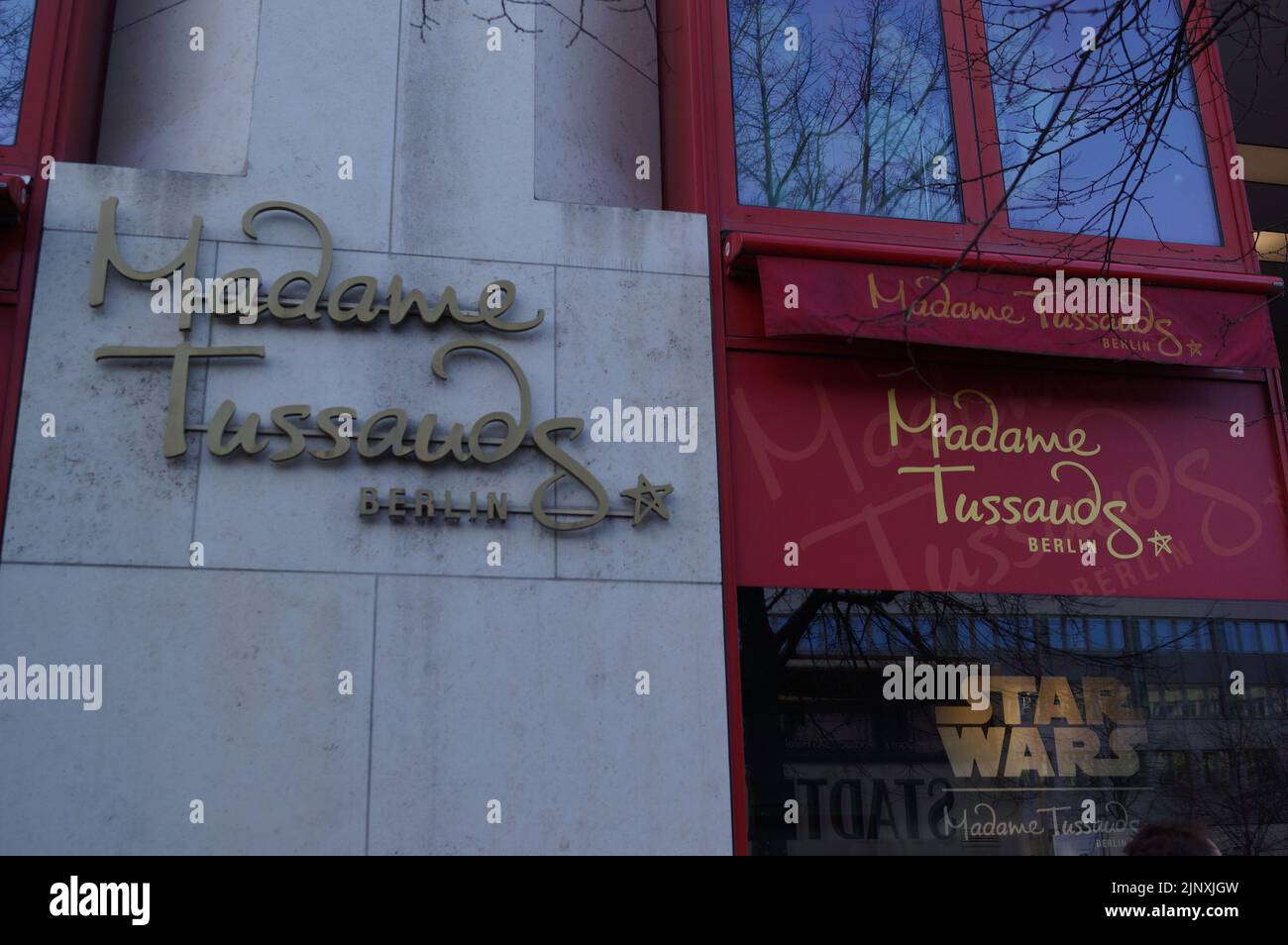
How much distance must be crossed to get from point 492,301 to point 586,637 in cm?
208

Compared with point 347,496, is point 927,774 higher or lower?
lower

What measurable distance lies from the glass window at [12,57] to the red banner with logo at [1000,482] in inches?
176

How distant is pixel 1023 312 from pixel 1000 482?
3.53 ft

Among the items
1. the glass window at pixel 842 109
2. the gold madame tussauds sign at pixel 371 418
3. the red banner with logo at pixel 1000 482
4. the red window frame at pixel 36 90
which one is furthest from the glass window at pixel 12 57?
the red banner with logo at pixel 1000 482

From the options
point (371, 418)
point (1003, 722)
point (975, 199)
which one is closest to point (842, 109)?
point (975, 199)

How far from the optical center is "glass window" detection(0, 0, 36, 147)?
24.2ft

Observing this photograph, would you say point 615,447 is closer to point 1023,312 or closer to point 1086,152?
point 1023,312

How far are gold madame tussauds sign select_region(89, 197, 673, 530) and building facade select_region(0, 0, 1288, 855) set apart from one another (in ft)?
0.09

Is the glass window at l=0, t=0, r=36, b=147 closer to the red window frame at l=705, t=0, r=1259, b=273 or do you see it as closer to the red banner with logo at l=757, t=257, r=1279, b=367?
the red window frame at l=705, t=0, r=1259, b=273

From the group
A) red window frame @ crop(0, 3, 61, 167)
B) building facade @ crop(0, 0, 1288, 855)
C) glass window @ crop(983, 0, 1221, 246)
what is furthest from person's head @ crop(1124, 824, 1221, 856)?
red window frame @ crop(0, 3, 61, 167)

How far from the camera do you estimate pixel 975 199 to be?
Result: 8.46 m

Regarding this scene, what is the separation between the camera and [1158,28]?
356 inches
